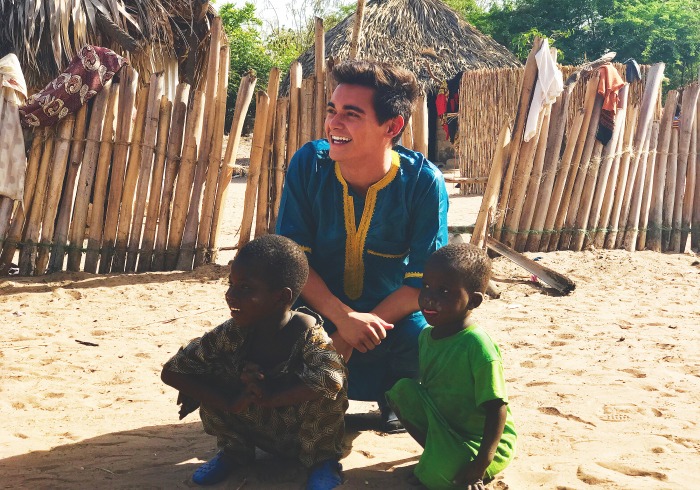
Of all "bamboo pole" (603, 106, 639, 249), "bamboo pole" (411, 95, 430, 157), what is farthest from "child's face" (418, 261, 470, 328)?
"bamboo pole" (603, 106, 639, 249)

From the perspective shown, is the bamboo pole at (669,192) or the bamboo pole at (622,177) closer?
the bamboo pole at (622,177)

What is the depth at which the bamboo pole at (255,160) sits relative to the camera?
20.5 feet

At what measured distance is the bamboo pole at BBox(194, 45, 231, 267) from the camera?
620cm

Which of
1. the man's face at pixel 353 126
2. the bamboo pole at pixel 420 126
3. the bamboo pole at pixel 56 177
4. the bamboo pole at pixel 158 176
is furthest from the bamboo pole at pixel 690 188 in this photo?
the bamboo pole at pixel 56 177

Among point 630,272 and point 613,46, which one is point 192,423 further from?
point 613,46

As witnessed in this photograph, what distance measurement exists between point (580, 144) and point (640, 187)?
1.01 metres

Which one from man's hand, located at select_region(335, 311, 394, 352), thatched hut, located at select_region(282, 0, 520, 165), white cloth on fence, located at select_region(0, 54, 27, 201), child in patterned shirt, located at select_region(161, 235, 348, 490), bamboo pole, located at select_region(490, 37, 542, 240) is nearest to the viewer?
child in patterned shirt, located at select_region(161, 235, 348, 490)

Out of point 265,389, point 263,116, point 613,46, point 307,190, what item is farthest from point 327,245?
point 613,46

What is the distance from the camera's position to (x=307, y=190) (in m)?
3.12

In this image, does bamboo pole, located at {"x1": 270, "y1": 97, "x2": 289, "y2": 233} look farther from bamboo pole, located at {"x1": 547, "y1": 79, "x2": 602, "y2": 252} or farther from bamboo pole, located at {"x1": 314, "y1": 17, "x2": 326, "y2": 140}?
bamboo pole, located at {"x1": 547, "y1": 79, "x2": 602, "y2": 252}

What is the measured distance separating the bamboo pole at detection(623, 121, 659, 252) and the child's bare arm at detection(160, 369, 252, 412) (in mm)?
6080

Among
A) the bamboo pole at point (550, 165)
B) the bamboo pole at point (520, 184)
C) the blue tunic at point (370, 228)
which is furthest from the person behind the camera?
the bamboo pole at point (550, 165)

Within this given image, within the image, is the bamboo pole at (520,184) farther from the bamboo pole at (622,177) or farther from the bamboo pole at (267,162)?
the bamboo pole at (267,162)

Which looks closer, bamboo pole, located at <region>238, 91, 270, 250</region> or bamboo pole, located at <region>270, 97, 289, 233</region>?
bamboo pole, located at <region>238, 91, 270, 250</region>
